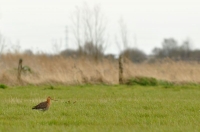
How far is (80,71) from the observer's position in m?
23.7

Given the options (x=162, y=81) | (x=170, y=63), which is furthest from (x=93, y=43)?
(x=162, y=81)

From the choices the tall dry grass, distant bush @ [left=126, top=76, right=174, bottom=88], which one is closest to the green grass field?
the tall dry grass

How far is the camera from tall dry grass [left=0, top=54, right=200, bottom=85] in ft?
75.7

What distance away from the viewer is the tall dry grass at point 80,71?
23.1 m

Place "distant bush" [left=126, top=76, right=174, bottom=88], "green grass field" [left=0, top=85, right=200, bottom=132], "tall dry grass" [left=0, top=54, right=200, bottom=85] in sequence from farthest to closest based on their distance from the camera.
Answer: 1. "distant bush" [left=126, top=76, right=174, bottom=88]
2. "tall dry grass" [left=0, top=54, right=200, bottom=85]
3. "green grass field" [left=0, top=85, right=200, bottom=132]

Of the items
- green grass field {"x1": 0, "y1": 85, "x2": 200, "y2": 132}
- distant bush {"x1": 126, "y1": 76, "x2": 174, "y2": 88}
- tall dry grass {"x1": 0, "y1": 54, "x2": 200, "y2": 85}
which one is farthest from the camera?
distant bush {"x1": 126, "y1": 76, "x2": 174, "y2": 88}

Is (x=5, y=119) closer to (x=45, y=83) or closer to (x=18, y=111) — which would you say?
(x=18, y=111)

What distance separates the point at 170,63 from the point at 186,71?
159 centimetres

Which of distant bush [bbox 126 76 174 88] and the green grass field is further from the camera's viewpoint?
distant bush [bbox 126 76 174 88]

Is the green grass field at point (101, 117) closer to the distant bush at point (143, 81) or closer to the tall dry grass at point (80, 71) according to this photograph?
the tall dry grass at point (80, 71)

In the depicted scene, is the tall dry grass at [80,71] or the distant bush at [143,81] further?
the distant bush at [143,81]

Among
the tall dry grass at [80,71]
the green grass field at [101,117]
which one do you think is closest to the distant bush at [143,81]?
the tall dry grass at [80,71]

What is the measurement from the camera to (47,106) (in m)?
10.2

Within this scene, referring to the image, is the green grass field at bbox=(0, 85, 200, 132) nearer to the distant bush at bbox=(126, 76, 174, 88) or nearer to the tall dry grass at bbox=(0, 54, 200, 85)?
the tall dry grass at bbox=(0, 54, 200, 85)
